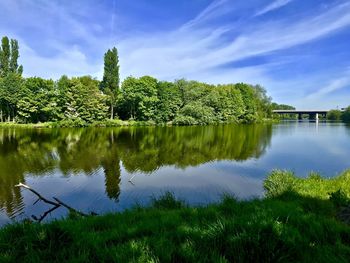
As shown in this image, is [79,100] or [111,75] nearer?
[79,100]

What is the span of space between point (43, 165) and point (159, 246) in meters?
15.3

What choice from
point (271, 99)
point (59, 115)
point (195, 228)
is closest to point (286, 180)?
point (195, 228)

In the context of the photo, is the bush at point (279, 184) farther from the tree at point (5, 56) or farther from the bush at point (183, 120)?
the tree at point (5, 56)

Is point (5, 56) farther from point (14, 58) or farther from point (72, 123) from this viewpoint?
point (72, 123)

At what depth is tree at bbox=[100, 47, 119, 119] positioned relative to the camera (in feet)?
201

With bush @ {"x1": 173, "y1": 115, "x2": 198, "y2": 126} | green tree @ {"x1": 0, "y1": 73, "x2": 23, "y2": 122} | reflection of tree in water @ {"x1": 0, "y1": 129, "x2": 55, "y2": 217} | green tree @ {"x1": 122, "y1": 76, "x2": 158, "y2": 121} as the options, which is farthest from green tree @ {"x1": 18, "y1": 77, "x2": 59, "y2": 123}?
reflection of tree in water @ {"x1": 0, "y1": 129, "x2": 55, "y2": 217}

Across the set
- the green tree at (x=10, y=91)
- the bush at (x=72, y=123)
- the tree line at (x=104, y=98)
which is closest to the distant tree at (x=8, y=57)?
the tree line at (x=104, y=98)

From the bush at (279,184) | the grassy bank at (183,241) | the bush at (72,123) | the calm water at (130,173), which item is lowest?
the calm water at (130,173)

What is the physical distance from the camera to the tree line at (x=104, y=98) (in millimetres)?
54219

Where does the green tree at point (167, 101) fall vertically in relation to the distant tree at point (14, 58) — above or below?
below

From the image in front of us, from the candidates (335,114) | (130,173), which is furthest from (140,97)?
(335,114)

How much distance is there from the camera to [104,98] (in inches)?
2360

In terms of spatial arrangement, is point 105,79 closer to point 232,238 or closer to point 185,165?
point 185,165

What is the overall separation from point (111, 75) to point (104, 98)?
5768mm
